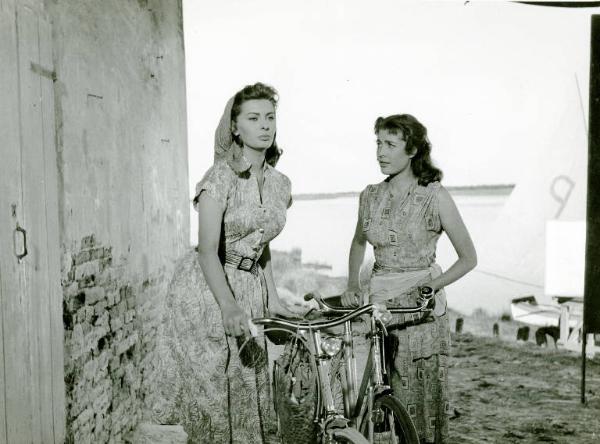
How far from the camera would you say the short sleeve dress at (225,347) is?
8.61 feet

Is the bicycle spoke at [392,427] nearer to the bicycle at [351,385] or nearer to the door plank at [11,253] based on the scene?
the bicycle at [351,385]

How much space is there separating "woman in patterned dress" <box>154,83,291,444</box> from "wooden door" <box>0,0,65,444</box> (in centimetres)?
59

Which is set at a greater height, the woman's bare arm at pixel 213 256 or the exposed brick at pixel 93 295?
the woman's bare arm at pixel 213 256

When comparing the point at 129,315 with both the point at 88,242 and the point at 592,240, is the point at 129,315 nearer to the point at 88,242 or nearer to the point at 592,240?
the point at 88,242

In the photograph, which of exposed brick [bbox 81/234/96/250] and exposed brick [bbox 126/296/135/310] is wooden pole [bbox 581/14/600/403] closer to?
exposed brick [bbox 126/296/135/310]

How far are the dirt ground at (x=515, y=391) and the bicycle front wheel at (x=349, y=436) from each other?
6.40ft

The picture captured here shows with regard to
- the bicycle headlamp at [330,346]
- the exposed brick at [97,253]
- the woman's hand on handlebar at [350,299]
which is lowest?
the bicycle headlamp at [330,346]

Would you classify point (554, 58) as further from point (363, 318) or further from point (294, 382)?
point (294, 382)

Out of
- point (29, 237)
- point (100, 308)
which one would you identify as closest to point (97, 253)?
point (100, 308)

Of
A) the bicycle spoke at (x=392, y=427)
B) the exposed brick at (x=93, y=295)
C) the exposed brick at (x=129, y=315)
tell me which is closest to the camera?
the bicycle spoke at (x=392, y=427)

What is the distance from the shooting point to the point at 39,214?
288 centimetres

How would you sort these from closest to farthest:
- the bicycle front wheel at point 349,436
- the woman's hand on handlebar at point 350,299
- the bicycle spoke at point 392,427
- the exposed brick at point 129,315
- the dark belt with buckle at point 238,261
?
the bicycle front wheel at point 349,436 → the bicycle spoke at point 392,427 → the dark belt with buckle at point 238,261 → the woman's hand on handlebar at point 350,299 → the exposed brick at point 129,315

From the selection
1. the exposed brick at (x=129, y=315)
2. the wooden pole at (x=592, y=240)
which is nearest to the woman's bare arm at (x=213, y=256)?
the exposed brick at (x=129, y=315)

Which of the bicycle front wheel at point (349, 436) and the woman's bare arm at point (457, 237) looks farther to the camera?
the woman's bare arm at point (457, 237)
